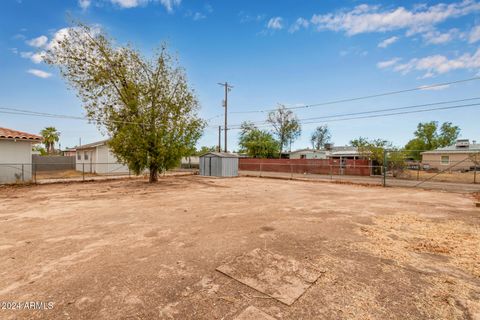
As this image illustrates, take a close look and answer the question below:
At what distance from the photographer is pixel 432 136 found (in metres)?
51.1

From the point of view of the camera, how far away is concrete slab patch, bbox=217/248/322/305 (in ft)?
8.83

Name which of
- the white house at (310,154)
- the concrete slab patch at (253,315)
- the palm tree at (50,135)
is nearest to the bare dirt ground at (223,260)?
the concrete slab patch at (253,315)

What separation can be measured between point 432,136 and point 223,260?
65.6 meters

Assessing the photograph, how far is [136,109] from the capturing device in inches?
528

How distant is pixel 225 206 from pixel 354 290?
17.5 ft

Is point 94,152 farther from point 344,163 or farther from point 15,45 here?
point 344,163

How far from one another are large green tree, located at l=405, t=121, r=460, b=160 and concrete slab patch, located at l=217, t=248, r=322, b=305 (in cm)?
5918

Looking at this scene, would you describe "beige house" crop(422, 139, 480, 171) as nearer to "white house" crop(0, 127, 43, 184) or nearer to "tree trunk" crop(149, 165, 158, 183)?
"tree trunk" crop(149, 165, 158, 183)

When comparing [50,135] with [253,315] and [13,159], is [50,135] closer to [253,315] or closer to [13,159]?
[13,159]

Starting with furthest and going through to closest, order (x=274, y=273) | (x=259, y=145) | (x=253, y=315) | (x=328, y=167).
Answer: (x=259, y=145) → (x=328, y=167) → (x=274, y=273) → (x=253, y=315)

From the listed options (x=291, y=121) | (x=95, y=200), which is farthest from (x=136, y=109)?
(x=291, y=121)

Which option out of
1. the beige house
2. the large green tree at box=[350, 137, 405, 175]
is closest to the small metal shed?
the large green tree at box=[350, 137, 405, 175]

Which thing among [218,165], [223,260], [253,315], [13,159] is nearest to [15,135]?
[13,159]

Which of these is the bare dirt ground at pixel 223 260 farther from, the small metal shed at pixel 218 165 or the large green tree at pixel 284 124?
the large green tree at pixel 284 124
